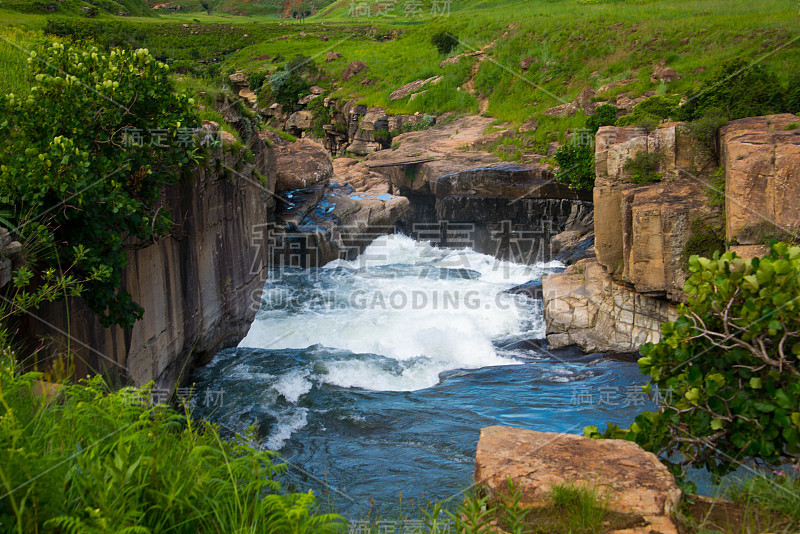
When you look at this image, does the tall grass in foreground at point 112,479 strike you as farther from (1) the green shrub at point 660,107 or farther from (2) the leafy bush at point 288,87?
(2) the leafy bush at point 288,87

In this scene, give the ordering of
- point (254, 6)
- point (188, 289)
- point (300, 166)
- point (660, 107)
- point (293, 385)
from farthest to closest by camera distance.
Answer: point (254, 6) < point (300, 166) < point (660, 107) < point (293, 385) < point (188, 289)

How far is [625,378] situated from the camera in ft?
30.9

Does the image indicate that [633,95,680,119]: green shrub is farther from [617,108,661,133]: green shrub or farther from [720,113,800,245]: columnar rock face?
[720,113,800,245]: columnar rock face

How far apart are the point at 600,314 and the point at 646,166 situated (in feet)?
9.28

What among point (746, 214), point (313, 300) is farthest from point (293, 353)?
point (746, 214)

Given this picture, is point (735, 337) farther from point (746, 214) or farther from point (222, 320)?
point (222, 320)

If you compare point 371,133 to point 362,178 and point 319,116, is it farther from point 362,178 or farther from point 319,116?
point 362,178

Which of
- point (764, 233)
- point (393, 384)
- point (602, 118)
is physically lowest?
point (393, 384)

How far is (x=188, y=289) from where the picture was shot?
328 inches

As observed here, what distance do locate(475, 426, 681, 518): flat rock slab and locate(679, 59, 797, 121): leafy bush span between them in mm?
9976

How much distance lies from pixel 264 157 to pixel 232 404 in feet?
22.8

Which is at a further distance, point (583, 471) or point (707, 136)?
point (707, 136)

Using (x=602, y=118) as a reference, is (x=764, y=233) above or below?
below

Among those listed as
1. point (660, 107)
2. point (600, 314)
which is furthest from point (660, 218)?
point (660, 107)
